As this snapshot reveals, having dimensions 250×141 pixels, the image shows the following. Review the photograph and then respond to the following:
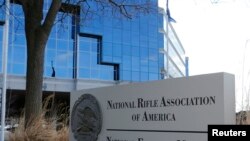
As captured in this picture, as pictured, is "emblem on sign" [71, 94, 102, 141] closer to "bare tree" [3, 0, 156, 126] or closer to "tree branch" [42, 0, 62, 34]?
"bare tree" [3, 0, 156, 126]

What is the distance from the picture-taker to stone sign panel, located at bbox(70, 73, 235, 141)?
5.95 m

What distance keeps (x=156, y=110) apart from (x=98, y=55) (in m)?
59.7

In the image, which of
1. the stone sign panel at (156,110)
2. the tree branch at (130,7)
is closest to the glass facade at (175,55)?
the tree branch at (130,7)

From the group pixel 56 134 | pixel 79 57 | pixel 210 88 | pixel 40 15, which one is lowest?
pixel 56 134

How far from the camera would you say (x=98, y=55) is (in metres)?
66.2

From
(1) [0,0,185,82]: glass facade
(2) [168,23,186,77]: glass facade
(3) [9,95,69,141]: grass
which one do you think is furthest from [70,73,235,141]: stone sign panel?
(2) [168,23,186,77]: glass facade

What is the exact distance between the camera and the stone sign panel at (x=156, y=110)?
5.95 meters

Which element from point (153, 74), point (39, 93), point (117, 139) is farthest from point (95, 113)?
point (153, 74)

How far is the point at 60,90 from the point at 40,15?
49.0 meters

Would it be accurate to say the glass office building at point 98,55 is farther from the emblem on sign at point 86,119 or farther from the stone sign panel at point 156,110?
the stone sign panel at point 156,110

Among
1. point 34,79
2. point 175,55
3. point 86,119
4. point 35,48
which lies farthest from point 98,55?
point 86,119

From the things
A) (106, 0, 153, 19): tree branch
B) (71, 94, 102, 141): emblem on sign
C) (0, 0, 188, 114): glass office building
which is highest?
(0, 0, 188, 114): glass office building

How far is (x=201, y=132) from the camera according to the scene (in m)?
6.05

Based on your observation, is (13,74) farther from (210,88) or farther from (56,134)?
(210,88)
